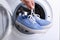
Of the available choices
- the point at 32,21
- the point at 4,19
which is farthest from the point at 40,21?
the point at 4,19

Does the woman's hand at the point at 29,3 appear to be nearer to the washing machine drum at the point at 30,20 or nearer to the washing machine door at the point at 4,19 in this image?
the washing machine drum at the point at 30,20

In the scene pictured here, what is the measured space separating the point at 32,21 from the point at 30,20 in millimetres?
22

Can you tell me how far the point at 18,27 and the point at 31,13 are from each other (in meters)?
0.17

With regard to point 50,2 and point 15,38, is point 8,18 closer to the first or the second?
point 15,38

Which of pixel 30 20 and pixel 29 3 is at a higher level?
pixel 29 3

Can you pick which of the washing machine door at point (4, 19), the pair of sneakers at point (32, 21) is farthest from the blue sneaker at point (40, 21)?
the washing machine door at point (4, 19)

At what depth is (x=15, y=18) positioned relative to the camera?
4.27 feet

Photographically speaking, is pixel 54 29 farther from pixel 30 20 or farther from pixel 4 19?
→ pixel 4 19

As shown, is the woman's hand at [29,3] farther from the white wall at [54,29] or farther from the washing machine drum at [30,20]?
the white wall at [54,29]

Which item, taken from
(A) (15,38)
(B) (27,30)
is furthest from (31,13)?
(A) (15,38)

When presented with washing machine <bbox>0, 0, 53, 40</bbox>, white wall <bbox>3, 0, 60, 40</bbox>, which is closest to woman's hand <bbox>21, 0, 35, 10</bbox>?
washing machine <bbox>0, 0, 53, 40</bbox>

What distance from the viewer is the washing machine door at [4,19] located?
1.28 m

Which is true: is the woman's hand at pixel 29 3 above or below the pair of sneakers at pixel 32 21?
above

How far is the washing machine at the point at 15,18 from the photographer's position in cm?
128
